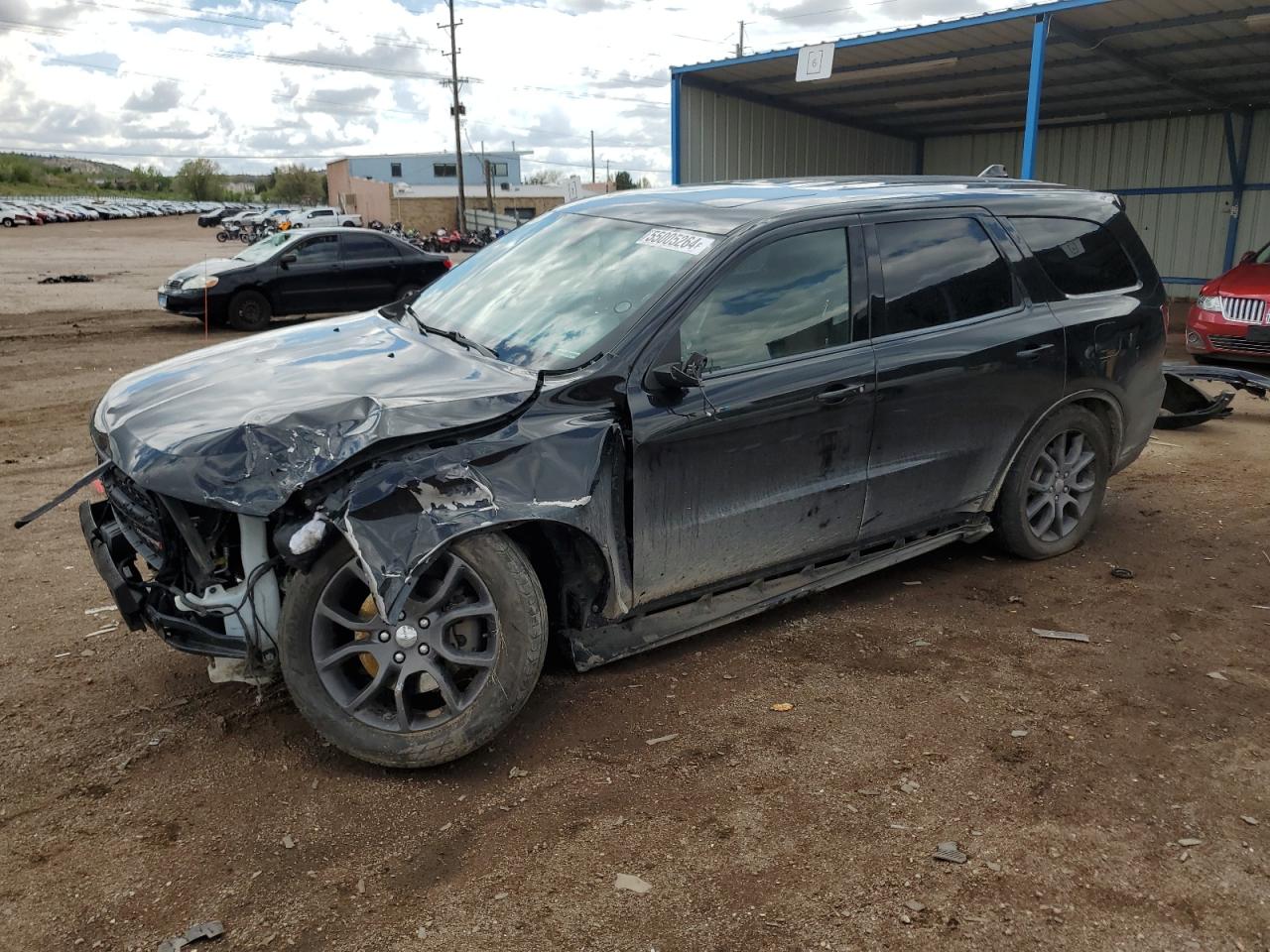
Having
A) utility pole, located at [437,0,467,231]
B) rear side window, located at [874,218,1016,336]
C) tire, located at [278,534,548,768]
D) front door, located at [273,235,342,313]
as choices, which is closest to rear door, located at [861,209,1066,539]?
rear side window, located at [874,218,1016,336]

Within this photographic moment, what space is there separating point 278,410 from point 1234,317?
396 inches

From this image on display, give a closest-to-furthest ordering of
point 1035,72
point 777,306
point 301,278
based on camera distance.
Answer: point 777,306 < point 1035,72 < point 301,278

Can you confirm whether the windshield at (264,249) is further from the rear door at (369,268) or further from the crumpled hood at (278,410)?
the crumpled hood at (278,410)

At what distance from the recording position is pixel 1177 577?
4766 millimetres

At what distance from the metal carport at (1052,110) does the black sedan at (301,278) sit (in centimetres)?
488

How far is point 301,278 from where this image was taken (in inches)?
553

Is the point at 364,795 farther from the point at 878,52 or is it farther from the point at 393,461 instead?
the point at 878,52

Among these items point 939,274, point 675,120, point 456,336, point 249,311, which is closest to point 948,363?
point 939,274

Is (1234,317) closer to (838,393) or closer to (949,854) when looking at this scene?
(838,393)

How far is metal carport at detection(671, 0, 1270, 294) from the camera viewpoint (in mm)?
12766

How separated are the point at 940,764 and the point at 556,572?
55.4 inches

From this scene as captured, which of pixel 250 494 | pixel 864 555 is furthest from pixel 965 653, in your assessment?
pixel 250 494

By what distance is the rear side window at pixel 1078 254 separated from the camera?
4.61 metres

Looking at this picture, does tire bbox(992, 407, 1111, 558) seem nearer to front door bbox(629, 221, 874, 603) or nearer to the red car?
front door bbox(629, 221, 874, 603)
